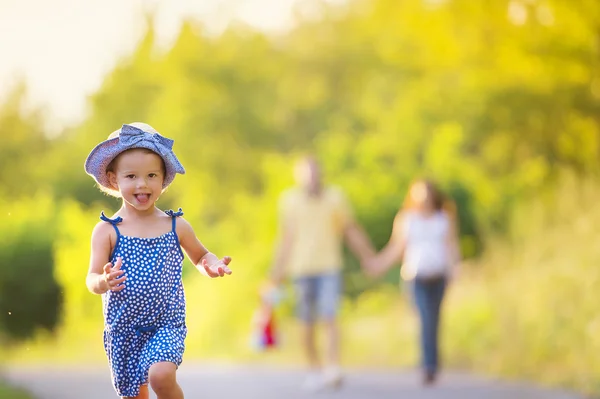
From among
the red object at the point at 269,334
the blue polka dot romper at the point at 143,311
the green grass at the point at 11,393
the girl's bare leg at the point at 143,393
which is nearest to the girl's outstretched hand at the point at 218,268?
the blue polka dot romper at the point at 143,311

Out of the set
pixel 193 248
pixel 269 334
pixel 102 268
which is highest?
pixel 269 334

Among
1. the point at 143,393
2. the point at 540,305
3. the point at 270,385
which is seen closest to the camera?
the point at 143,393

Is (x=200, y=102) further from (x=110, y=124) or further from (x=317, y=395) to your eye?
(x=317, y=395)

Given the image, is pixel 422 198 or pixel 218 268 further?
pixel 422 198

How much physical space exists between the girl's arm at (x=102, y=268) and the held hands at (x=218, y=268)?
33 centimetres

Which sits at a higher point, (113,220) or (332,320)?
(332,320)

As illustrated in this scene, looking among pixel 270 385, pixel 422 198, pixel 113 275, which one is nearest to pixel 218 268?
pixel 113 275

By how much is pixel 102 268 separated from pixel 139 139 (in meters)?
0.50

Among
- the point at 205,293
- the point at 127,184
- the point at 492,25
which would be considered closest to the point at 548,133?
the point at 492,25

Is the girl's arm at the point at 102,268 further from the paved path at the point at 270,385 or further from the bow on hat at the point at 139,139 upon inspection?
the paved path at the point at 270,385

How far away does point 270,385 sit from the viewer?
10.4 meters

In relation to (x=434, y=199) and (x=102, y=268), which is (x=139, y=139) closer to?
(x=102, y=268)

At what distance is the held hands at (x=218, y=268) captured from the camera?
436 cm

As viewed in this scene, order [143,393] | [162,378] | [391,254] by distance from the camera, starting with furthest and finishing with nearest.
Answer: [391,254], [143,393], [162,378]
